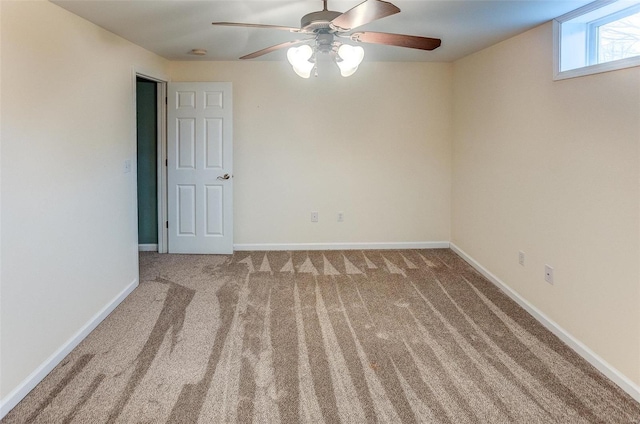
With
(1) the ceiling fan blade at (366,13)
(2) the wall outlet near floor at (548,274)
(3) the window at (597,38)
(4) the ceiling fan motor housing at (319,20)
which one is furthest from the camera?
(2) the wall outlet near floor at (548,274)

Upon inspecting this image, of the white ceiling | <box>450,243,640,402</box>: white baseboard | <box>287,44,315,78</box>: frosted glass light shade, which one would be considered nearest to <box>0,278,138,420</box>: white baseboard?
the white ceiling

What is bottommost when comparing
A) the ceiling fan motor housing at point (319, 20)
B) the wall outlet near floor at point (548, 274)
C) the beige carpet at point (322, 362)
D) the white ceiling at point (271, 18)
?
the beige carpet at point (322, 362)

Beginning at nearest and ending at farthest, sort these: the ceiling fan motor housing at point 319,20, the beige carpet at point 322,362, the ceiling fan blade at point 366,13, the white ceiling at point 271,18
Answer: the ceiling fan blade at point 366,13 → the beige carpet at point 322,362 → the ceiling fan motor housing at point 319,20 → the white ceiling at point 271,18

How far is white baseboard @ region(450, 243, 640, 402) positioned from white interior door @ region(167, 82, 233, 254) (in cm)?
311

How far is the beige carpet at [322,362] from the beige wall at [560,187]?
0.29 meters

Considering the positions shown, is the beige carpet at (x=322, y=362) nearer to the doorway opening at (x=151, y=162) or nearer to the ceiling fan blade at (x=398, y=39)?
the doorway opening at (x=151, y=162)

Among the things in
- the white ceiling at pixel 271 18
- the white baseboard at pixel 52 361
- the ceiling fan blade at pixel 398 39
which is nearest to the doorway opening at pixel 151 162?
the white ceiling at pixel 271 18

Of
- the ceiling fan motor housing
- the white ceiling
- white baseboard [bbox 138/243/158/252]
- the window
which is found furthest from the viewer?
white baseboard [bbox 138/243/158/252]

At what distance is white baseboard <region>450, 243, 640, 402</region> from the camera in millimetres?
2160

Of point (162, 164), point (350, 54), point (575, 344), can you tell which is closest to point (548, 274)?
point (575, 344)

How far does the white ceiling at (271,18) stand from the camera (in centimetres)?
256

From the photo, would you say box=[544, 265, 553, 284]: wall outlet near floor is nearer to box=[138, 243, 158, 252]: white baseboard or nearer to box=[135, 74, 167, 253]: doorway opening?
box=[135, 74, 167, 253]: doorway opening

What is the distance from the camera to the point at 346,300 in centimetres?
343

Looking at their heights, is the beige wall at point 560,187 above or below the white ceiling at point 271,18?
below
